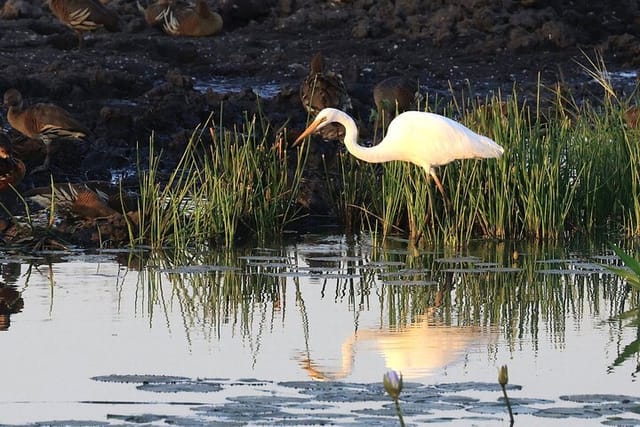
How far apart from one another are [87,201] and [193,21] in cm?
907

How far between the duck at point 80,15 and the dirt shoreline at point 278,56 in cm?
16

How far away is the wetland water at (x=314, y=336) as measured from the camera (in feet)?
22.9

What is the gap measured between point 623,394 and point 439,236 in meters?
5.52

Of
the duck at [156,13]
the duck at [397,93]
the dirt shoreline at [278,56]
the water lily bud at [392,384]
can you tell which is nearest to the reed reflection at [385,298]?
the water lily bud at [392,384]

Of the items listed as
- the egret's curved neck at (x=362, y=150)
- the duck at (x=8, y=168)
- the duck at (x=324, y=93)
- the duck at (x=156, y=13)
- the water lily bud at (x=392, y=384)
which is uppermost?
the duck at (x=156, y=13)

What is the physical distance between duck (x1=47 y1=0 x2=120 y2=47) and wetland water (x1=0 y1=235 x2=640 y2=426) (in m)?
9.43

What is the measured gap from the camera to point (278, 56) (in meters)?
21.2

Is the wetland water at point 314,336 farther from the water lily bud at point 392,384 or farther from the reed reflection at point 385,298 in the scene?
the water lily bud at point 392,384

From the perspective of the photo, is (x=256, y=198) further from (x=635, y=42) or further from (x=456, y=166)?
(x=635, y=42)

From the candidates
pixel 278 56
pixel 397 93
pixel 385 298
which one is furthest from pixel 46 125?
pixel 385 298

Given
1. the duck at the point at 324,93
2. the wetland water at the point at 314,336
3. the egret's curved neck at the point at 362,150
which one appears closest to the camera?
the wetland water at the point at 314,336

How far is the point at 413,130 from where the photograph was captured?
42.2 ft

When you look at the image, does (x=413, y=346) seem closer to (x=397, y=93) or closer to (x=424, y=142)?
(x=424, y=142)

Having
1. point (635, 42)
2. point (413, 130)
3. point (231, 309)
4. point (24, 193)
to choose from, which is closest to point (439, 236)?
point (413, 130)
